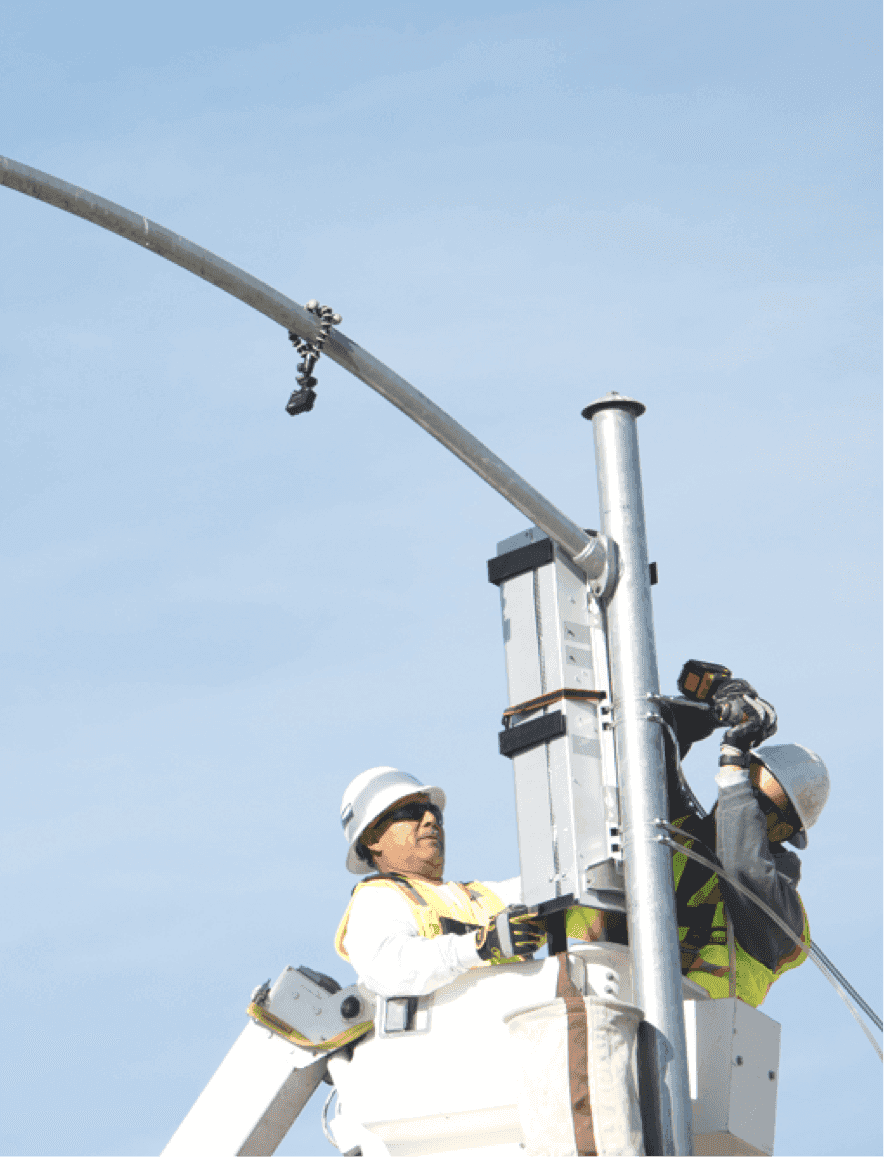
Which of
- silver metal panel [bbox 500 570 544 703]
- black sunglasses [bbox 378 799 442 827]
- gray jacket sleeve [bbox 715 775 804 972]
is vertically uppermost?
silver metal panel [bbox 500 570 544 703]

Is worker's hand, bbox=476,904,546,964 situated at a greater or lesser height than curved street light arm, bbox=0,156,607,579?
lesser

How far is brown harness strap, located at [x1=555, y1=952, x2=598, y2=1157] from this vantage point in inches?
270

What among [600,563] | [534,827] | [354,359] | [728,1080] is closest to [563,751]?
[534,827]

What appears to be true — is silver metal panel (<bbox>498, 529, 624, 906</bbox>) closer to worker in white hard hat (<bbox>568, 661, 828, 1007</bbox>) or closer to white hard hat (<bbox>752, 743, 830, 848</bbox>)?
worker in white hard hat (<bbox>568, 661, 828, 1007</bbox>)

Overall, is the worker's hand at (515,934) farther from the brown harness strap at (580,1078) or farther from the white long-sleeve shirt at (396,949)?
the brown harness strap at (580,1078)

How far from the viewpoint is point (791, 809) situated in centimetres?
844

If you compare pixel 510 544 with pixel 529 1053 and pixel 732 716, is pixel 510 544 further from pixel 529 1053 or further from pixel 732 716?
pixel 529 1053

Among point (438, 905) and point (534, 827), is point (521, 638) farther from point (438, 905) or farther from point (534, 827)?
point (438, 905)

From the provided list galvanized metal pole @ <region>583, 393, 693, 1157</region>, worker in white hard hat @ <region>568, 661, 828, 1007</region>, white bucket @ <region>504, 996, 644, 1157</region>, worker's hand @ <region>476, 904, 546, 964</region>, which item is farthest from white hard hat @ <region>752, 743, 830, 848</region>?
white bucket @ <region>504, 996, 644, 1157</region>

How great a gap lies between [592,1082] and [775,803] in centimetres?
203

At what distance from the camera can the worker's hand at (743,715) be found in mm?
8055

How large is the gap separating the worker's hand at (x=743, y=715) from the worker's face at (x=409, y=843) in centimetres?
201

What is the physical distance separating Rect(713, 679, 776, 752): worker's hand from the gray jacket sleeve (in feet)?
0.57

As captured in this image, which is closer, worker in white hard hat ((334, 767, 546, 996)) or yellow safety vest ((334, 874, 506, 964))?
worker in white hard hat ((334, 767, 546, 996))
